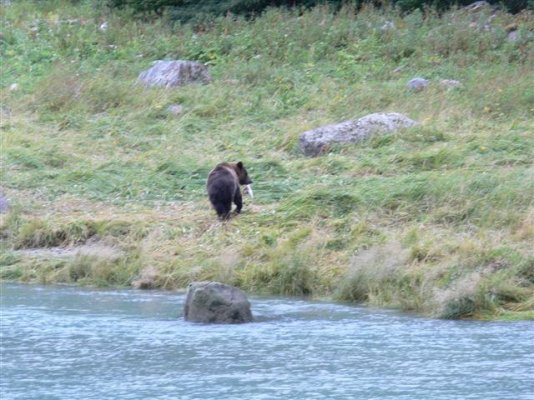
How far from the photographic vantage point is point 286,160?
688 inches

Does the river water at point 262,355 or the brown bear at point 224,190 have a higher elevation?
the brown bear at point 224,190

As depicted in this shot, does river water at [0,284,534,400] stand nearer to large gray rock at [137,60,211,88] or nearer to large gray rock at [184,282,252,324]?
large gray rock at [184,282,252,324]

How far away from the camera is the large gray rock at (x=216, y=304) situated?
11.9 metres

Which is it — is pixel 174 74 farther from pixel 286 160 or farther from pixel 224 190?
pixel 224 190

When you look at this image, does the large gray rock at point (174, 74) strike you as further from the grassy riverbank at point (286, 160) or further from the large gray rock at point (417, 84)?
the large gray rock at point (417, 84)

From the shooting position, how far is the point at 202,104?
65.9ft

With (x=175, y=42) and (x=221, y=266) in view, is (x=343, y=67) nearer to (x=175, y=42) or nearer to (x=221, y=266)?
(x=175, y=42)

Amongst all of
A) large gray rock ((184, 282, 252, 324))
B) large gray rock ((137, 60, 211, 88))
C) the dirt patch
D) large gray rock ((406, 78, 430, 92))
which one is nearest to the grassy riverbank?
the dirt patch

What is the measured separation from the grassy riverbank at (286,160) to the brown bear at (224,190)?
227 millimetres

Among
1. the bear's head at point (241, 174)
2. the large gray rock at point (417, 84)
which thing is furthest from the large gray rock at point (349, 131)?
the large gray rock at point (417, 84)

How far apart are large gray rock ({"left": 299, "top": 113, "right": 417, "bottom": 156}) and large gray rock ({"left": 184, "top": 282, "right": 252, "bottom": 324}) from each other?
5.88m

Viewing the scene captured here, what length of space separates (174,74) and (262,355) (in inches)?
443

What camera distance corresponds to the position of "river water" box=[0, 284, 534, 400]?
384 inches

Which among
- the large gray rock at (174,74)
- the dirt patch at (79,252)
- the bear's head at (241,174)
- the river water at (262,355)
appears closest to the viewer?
the river water at (262,355)
